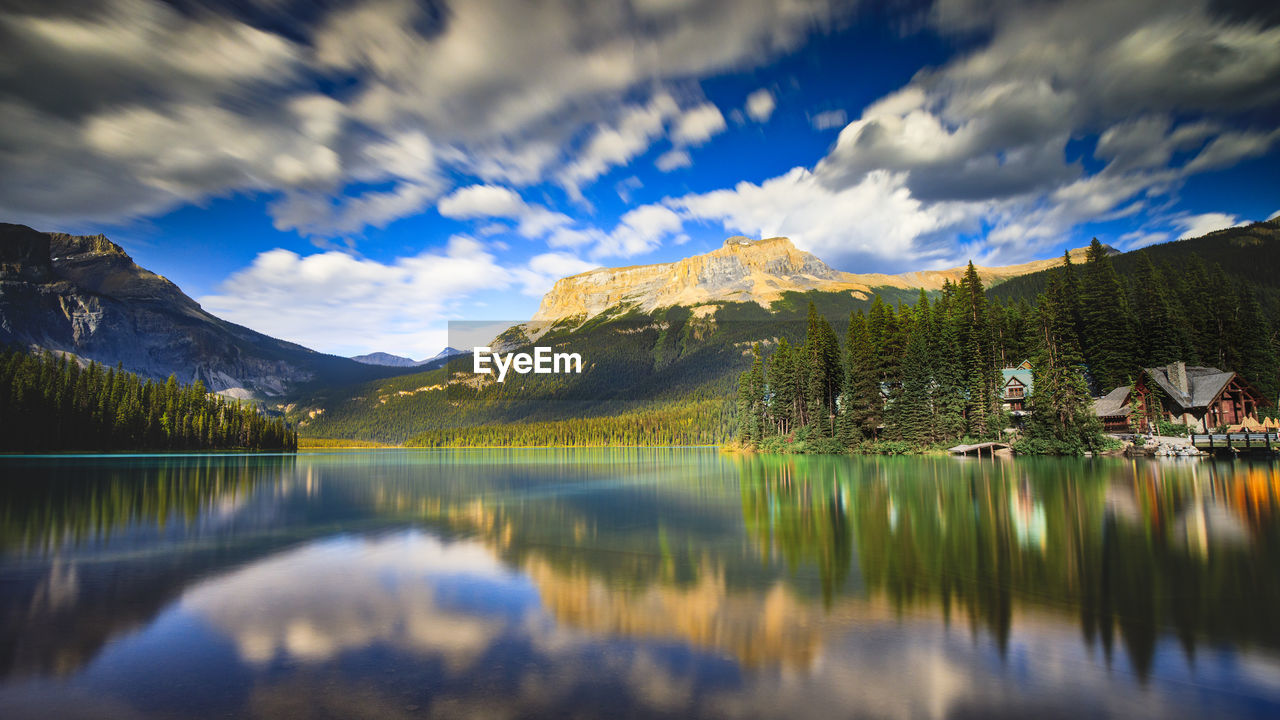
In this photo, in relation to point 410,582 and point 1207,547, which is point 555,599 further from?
point 1207,547

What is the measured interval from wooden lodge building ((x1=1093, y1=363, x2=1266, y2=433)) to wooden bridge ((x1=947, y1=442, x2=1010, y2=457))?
8062mm

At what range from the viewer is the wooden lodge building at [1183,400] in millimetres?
53625

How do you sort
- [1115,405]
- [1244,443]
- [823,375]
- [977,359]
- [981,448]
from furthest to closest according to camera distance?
[823,375] < [977,359] < [1115,405] < [981,448] < [1244,443]

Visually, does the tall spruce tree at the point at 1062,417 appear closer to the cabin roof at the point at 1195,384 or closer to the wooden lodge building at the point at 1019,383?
the wooden lodge building at the point at 1019,383

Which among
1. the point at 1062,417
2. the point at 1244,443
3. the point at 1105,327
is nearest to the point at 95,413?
the point at 1062,417

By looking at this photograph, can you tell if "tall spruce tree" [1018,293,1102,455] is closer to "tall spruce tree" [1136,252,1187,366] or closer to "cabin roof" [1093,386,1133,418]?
"cabin roof" [1093,386,1133,418]

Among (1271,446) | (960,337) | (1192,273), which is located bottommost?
(1271,446)

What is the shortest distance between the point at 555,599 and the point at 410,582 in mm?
3882

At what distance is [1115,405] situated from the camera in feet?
191

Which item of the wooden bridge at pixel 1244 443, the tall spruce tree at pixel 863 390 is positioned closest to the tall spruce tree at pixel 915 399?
the tall spruce tree at pixel 863 390

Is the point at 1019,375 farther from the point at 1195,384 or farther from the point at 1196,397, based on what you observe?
the point at 1196,397

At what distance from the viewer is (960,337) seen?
2566 inches

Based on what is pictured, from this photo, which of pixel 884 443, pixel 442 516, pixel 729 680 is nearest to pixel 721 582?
pixel 729 680

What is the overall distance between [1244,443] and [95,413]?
520 ft
